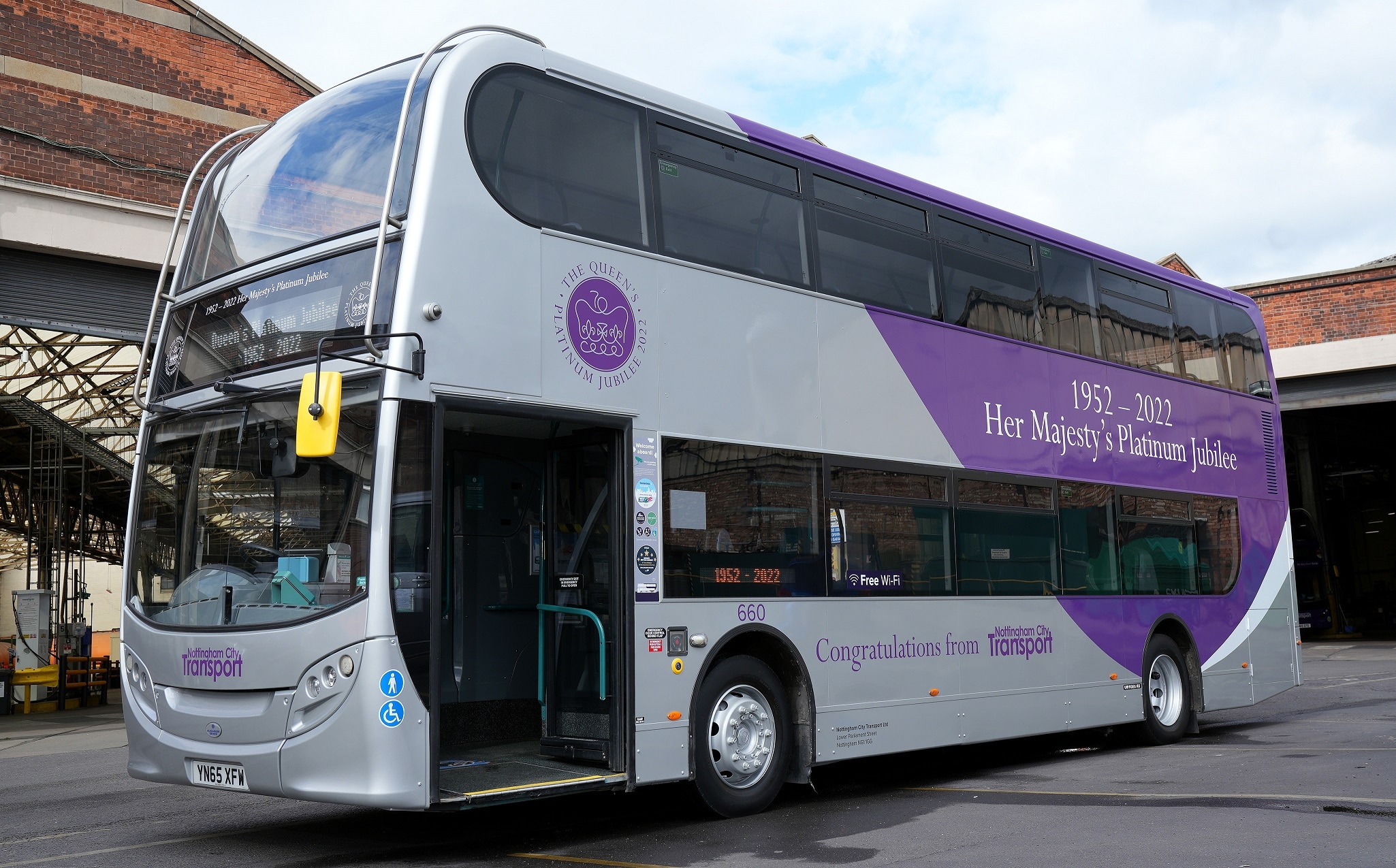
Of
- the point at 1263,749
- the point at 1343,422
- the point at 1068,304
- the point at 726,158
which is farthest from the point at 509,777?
the point at 1343,422

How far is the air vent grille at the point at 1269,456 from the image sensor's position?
14078 mm

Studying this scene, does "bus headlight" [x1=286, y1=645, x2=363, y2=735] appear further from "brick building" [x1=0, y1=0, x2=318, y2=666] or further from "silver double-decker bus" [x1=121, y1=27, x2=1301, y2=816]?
"brick building" [x1=0, y1=0, x2=318, y2=666]

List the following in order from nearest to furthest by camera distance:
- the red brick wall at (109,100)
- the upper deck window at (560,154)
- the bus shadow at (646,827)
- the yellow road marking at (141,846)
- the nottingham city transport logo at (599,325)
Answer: the bus shadow at (646,827) → the yellow road marking at (141,846) → the upper deck window at (560,154) → the nottingham city transport logo at (599,325) → the red brick wall at (109,100)

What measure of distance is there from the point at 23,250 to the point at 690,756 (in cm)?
1133

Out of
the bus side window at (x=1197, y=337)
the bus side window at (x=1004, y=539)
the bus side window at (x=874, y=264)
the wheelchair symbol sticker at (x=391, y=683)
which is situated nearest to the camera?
the wheelchair symbol sticker at (x=391, y=683)

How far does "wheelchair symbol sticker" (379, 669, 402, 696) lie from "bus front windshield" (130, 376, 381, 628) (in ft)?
1.41

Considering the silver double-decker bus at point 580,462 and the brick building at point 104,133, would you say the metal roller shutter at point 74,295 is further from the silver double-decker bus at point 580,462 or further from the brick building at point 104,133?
the silver double-decker bus at point 580,462

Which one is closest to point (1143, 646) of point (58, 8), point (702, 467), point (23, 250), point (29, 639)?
point (702, 467)

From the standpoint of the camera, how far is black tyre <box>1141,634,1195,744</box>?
11.8 m

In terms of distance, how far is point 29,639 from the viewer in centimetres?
2150

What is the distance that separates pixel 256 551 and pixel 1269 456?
1175 cm

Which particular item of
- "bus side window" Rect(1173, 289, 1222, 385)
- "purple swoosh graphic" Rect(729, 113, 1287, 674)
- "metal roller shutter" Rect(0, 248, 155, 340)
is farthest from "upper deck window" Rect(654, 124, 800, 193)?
"metal roller shutter" Rect(0, 248, 155, 340)

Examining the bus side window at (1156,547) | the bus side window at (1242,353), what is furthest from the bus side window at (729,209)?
the bus side window at (1242,353)

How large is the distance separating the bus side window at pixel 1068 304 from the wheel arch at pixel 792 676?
4.43 metres
